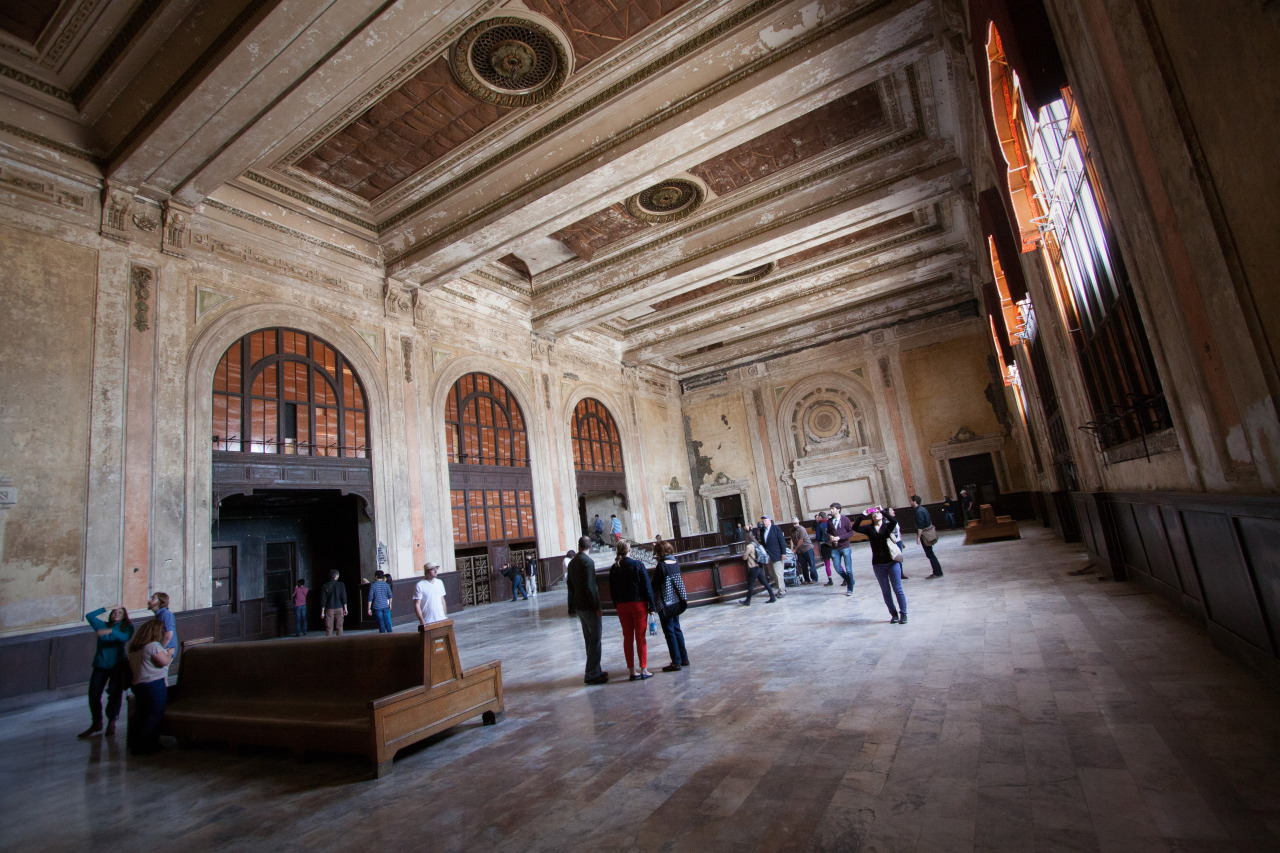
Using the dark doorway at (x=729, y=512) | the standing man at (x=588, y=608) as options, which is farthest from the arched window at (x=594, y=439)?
the standing man at (x=588, y=608)

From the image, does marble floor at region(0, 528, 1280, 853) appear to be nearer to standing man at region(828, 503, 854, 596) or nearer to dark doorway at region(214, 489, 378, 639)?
standing man at region(828, 503, 854, 596)

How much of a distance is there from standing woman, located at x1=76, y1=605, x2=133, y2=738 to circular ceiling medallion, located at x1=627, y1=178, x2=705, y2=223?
10.2 m

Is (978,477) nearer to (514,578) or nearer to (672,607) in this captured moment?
(514,578)

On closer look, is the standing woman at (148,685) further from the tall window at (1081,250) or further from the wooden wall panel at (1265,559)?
the tall window at (1081,250)

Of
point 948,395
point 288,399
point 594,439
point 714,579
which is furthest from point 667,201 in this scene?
point 948,395

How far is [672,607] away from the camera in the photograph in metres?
5.13

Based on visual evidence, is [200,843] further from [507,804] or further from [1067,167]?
[1067,167]

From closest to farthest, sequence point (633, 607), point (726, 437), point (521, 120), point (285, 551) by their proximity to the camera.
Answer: point (633, 607), point (521, 120), point (285, 551), point (726, 437)

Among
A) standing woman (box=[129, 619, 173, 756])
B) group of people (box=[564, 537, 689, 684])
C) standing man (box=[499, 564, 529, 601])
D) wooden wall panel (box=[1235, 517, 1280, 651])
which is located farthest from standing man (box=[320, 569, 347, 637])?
wooden wall panel (box=[1235, 517, 1280, 651])

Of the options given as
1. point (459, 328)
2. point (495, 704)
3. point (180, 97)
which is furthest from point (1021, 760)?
point (459, 328)

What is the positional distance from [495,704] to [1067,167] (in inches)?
230

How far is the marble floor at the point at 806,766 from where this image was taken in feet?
7.20

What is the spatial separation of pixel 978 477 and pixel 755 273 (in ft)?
32.6

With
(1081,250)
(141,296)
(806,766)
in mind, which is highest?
(141,296)
